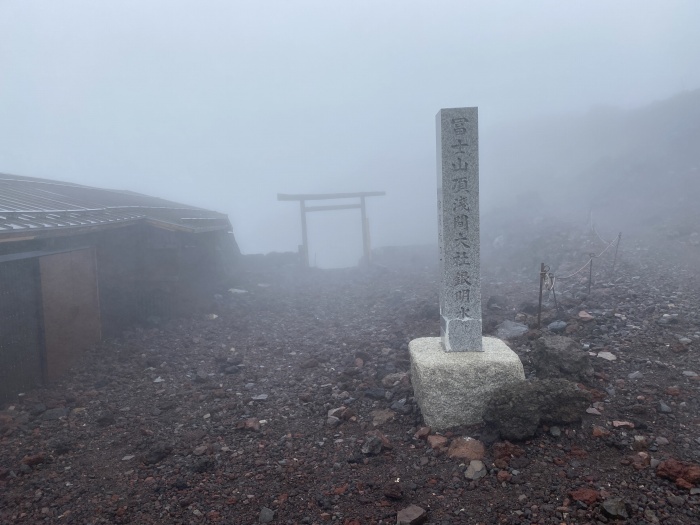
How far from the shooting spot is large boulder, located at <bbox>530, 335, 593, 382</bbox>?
5.60 meters

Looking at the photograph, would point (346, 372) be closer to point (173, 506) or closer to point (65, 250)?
point (173, 506)

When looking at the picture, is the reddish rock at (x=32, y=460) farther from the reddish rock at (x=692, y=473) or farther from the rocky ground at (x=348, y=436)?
the reddish rock at (x=692, y=473)

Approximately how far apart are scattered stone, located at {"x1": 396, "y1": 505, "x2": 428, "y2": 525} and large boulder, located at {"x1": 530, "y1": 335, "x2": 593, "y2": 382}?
8.49ft

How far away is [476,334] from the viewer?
562 centimetres

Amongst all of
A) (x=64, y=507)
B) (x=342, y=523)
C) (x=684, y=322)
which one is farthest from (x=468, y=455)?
(x=684, y=322)

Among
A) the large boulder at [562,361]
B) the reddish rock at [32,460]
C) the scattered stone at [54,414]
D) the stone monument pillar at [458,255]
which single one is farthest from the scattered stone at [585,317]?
the scattered stone at [54,414]

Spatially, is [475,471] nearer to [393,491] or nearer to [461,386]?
[393,491]

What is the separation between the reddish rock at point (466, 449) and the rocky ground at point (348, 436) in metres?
0.02

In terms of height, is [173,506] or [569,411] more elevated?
[569,411]

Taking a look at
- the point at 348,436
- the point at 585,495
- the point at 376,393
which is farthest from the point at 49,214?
the point at 585,495

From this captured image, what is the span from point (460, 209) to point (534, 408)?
7.45 ft

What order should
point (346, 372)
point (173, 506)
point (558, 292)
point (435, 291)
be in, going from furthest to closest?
point (435, 291), point (558, 292), point (346, 372), point (173, 506)

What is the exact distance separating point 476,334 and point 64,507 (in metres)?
4.37

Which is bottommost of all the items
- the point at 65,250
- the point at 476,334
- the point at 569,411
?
the point at 569,411
